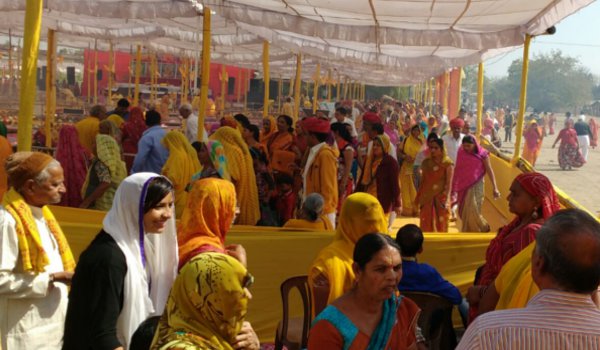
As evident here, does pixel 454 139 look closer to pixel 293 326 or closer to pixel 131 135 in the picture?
pixel 131 135

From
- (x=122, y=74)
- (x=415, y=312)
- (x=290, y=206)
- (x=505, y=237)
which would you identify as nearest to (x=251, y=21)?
(x=290, y=206)

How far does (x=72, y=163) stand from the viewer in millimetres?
7766

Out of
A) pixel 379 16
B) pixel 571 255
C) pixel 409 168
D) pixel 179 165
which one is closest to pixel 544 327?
pixel 571 255

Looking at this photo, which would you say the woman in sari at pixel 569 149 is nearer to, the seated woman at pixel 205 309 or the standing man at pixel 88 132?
the standing man at pixel 88 132

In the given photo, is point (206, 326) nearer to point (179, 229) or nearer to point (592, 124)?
point (179, 229)

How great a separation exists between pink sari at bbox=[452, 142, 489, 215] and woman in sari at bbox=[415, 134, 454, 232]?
73 cm

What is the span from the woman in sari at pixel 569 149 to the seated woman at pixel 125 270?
25.5m

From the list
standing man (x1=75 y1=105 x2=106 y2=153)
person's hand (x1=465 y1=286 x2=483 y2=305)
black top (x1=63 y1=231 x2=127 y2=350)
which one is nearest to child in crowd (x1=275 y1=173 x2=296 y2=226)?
standing man (x1=75 y1=105 x2=106 y2=153)

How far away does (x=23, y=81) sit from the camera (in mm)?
5297

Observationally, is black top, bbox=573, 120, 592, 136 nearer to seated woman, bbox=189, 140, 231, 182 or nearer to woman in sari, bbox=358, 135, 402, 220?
woman in sari, bbox=358, 135, 402, 220

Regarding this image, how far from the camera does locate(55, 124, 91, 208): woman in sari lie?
752cm

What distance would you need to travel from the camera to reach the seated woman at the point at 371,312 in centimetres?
301

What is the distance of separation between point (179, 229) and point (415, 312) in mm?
1426

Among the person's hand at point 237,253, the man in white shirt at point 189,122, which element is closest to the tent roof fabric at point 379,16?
the man in white shirt at point 189,122
